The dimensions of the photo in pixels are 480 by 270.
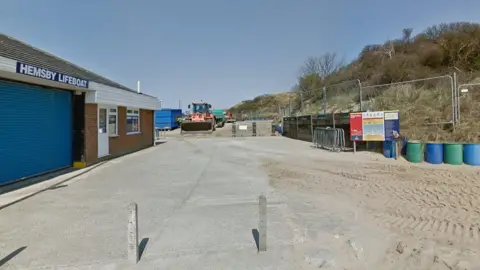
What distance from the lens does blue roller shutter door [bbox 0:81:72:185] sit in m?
8.52

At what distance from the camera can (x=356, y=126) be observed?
14266 millimetres

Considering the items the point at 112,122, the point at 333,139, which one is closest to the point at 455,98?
the point at 333,139

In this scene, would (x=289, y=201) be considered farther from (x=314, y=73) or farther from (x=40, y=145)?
(x=314, y=73)

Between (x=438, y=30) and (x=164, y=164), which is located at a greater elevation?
(x=438, y=30)

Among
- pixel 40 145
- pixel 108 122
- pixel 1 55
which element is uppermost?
pixel 1 55

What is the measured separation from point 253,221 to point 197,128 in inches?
1087

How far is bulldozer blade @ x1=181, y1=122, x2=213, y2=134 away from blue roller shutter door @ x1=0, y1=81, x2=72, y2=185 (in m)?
20.4

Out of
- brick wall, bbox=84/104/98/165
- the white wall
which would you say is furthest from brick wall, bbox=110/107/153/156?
brick wall, bbox=84/104/98/165

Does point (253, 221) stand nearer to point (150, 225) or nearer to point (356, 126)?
point (150, 225)

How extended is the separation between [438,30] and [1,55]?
114 feet

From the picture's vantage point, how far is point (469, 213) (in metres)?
5.61

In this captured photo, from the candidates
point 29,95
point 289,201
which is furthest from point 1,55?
point 289,201

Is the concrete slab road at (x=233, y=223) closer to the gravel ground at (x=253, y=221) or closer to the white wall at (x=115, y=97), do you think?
the gravel ground at (x=253, y=221)

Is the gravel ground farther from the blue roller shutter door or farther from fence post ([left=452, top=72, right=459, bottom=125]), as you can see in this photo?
fence post ([left=452, top=72, right=459, bottom=125])
